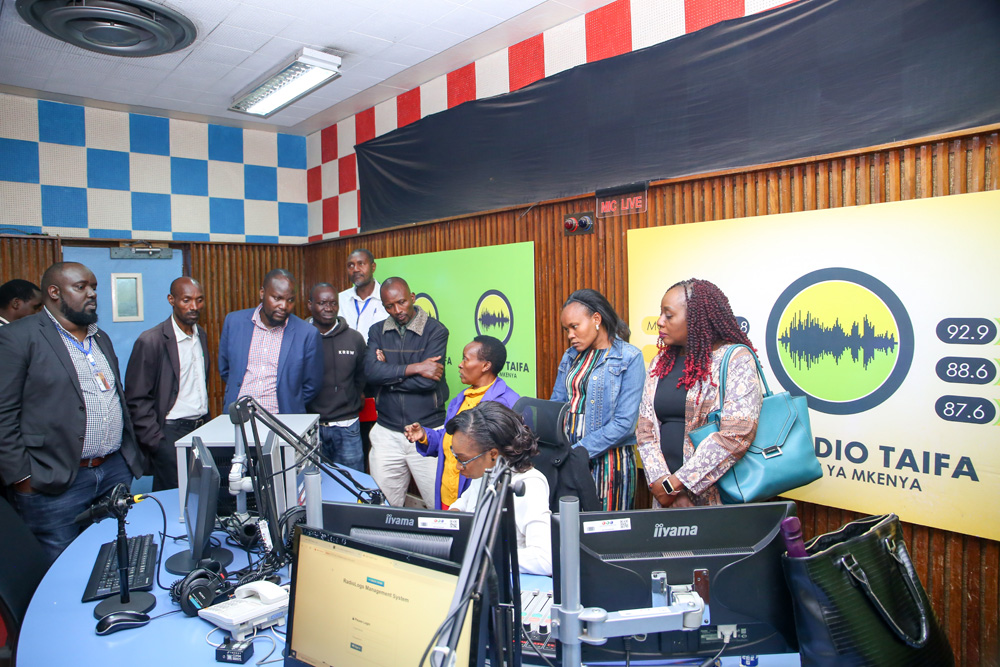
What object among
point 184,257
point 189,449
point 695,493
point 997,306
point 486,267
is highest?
point 184,257

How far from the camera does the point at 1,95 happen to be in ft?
15.0

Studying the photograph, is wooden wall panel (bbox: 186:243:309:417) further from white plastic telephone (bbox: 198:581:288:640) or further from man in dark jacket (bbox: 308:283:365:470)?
white plastic telephone (bbox: 198:581:288:640)

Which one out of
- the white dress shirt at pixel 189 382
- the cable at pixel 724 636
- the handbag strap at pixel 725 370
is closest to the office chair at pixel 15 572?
the white dress shirt at pixel 189 382

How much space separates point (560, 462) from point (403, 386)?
65.5 inches

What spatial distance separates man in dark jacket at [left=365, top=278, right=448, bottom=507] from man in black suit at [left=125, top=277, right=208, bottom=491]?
114cm

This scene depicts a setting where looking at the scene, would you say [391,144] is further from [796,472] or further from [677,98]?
[796,472]

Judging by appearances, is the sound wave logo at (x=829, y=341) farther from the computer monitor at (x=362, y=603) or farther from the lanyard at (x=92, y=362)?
the lanyard at (x=92, y=362)

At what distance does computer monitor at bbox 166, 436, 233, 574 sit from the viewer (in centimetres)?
182

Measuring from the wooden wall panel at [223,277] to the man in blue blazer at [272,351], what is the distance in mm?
2173

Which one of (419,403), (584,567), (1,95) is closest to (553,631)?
(584,567)

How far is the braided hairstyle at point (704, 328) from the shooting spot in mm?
2207

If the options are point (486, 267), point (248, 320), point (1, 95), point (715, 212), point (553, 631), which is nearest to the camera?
point (553, 631)

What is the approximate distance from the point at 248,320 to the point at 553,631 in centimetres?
290

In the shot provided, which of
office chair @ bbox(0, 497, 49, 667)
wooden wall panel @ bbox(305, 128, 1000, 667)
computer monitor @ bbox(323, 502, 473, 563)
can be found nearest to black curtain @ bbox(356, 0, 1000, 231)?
wooden wall panel @ bbox(305, 128, 1000, 667)
